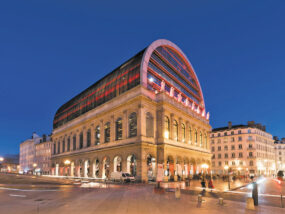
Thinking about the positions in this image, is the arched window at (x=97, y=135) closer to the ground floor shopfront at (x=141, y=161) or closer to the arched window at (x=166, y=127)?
the ground floor shopfront at (x=141, y=161)

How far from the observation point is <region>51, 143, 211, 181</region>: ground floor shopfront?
48.2 metres

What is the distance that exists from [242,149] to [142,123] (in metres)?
71.5

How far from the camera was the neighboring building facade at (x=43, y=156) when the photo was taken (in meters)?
112

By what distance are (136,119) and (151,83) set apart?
31.0 feet

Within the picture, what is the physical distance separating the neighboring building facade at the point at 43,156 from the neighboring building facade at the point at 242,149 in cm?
7546

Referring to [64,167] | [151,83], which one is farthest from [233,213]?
[64,167]

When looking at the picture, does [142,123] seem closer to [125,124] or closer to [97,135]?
[125,124]

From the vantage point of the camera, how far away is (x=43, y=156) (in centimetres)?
11762

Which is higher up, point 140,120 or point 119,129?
point 140,120

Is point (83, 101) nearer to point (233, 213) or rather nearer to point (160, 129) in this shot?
point (160, 129)

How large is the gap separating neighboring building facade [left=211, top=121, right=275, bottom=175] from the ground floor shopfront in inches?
1544

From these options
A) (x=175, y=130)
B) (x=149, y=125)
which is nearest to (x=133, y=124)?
(x=149, y=125)

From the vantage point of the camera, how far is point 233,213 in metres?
16.2

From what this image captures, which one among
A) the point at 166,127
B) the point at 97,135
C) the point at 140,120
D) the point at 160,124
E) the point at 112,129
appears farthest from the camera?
the point at 97,135
